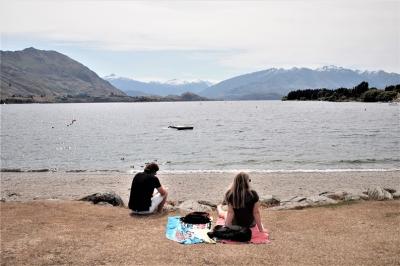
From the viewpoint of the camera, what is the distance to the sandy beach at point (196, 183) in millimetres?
30484

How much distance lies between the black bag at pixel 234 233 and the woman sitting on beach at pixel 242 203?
41 centimetres

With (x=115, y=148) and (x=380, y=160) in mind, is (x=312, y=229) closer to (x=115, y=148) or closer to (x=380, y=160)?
(x=380, y=160)

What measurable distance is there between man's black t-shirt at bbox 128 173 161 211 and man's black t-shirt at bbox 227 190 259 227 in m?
4.36

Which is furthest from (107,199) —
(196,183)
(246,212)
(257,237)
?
(196,183)

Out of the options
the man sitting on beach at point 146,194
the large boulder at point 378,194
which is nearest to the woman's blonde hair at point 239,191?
the man sitting on beach at point 146,194

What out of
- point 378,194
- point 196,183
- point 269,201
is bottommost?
point 196,183

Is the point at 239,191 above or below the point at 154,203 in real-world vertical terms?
above

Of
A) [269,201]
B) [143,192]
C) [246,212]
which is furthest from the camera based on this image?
[269,201]

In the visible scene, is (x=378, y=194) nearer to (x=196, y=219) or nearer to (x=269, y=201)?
(x=269, y=201)

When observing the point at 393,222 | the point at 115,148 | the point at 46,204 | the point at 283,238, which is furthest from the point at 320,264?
A: the point at 115,148

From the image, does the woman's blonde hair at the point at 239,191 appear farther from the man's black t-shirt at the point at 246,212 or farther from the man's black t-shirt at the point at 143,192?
the man's black t-shirt at the point at 143,192

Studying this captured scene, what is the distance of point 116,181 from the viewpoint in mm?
36719

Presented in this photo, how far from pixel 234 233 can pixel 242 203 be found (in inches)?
38.4

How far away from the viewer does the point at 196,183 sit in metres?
34.6
